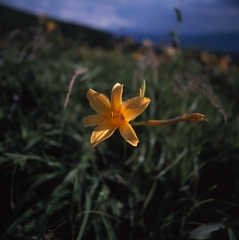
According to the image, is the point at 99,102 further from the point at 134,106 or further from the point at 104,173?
the point at 104,173

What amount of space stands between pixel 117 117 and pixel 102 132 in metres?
0.11

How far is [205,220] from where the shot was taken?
131cm

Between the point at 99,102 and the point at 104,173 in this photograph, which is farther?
the point at 104,173

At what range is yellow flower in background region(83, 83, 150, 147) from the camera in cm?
93

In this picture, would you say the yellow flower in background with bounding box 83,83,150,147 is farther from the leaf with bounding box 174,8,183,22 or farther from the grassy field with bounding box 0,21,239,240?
the leaf with bounding box 174,8,183,22

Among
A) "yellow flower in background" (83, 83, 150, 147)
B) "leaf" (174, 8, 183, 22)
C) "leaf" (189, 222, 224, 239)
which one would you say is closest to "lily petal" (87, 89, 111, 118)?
"yellow flower in background" (83, 83, 150, 147)

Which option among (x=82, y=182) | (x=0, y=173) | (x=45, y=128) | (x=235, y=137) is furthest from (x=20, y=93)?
(x=235, y=137)

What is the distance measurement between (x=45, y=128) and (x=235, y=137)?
1676 millimetres

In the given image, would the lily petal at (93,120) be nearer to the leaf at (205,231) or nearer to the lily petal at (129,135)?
the lily petal at (129,135)

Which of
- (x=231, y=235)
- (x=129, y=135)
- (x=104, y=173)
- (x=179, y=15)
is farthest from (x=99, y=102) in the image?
(x=179, y=15)

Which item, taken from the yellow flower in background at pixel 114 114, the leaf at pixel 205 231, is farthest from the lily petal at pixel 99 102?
the leaf at pixel 205 231

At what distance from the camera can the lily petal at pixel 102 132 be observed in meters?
0.93

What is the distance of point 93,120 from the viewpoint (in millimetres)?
1016

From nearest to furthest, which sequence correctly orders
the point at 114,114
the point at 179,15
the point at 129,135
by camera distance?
the point at 129,135, the point at 114,114, the point at 179,15
